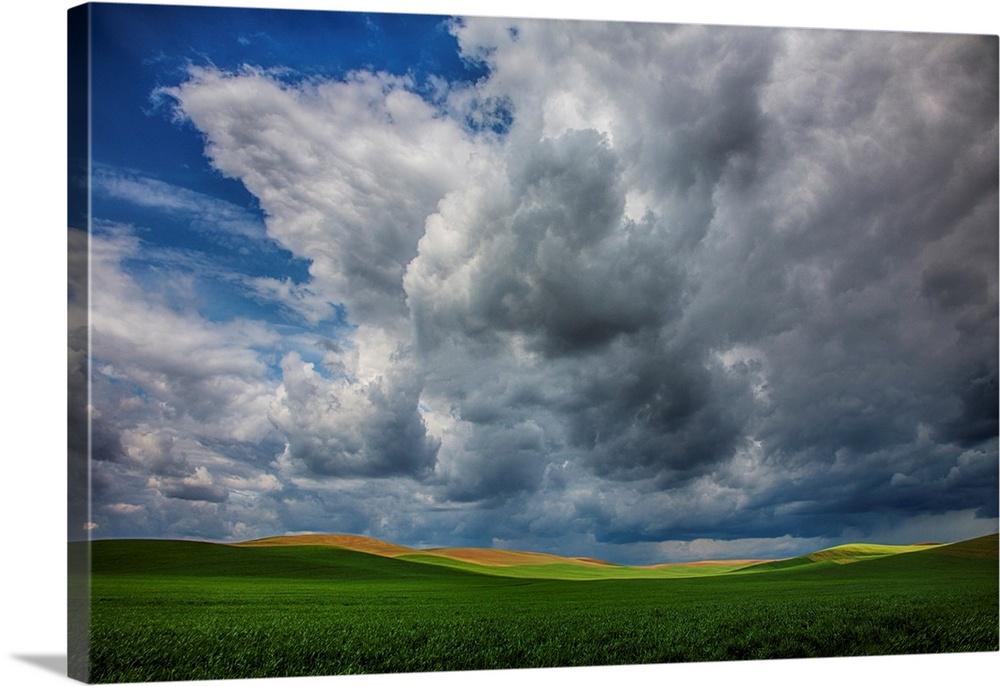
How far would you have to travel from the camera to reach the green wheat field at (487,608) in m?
14.0

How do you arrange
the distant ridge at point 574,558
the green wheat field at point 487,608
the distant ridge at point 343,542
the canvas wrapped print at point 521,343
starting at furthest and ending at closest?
the distant ridge at point 574,558, the distant ridge at point 343,542, the canvas wrapped print at point 521,343, the green wheat field at point 487,608

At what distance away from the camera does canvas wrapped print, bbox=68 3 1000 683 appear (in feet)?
46.9

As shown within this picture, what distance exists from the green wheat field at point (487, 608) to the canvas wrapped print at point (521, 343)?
39 mm

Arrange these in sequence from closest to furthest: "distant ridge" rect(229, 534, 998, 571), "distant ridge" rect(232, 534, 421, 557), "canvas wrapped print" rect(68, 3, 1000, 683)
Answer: "canvas wrapped print" rect(68, 3, 1000, 683), "distant ridge" rect(232, 534, 421, 557), "distant ridge" rect(229, 534, 998, 571)

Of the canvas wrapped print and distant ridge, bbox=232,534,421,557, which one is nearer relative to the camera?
the canvas wrapped print

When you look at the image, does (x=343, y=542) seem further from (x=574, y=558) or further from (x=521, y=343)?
(x=521, y=343)

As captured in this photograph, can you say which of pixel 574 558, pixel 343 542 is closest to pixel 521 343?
pixel 574 558

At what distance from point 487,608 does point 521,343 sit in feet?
11.0

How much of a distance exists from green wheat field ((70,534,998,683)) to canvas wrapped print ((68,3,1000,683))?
4 cm

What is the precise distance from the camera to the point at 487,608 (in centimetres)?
1529

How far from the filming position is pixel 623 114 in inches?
624

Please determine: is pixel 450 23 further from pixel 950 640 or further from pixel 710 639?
pixel 950 640

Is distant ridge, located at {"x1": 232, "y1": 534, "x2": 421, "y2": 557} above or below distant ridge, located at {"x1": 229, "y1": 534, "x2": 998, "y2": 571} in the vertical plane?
above

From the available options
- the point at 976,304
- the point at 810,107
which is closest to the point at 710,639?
the point at 976,304
